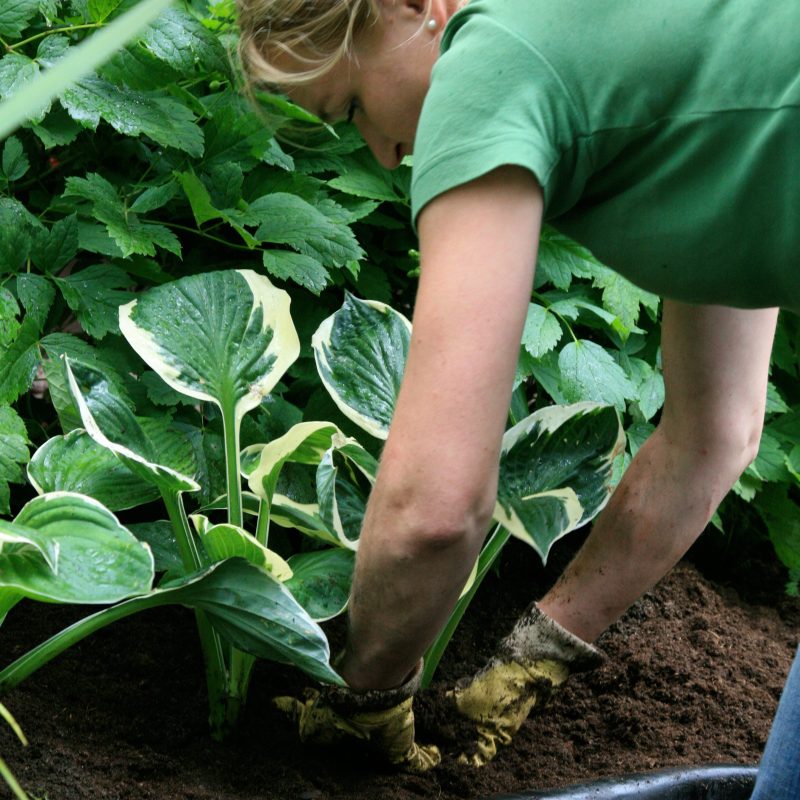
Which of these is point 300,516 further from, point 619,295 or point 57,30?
point 57,30

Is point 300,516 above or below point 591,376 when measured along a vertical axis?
below

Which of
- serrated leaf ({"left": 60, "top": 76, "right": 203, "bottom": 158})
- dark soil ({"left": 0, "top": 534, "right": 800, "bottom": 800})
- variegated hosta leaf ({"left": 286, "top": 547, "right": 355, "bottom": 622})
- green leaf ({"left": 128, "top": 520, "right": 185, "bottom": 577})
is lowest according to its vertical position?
dark soil ({"left": 0, "top": 534, "right": 800, "bottom": 800})

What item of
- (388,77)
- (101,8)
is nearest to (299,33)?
(388,77)

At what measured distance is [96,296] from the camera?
155cm

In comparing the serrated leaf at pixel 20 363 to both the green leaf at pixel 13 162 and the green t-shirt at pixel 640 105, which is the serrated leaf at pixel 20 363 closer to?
the green leaf at pixel 13 162

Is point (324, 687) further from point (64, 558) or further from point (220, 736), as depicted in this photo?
point (64, 558)

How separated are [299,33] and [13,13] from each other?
0.54 meters

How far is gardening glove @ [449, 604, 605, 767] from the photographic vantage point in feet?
5.19

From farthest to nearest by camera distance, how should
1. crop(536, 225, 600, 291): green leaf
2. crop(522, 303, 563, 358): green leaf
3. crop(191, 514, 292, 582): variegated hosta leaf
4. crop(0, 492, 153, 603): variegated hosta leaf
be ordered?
crop(536, 225, 600, 291): green leaf, crop(522, 303, 563, 358): green leaf, crop(191, 514, 292, 582): variegated hosta leaf, crop(0, 492, 153, 603): variegated hosta leaf

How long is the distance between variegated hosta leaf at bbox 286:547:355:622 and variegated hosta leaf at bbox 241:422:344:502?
104 mm

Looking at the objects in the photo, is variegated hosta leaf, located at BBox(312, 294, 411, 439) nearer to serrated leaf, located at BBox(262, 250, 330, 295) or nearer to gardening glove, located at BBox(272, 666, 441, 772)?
serrated leaf, located at BBox(262, 250, 330, 295)

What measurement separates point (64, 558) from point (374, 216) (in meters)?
0.93

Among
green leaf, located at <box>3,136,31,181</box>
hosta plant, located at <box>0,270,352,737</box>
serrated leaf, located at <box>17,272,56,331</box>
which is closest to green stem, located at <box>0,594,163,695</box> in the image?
hosta plant, located at <box>0,270,352,737</box>

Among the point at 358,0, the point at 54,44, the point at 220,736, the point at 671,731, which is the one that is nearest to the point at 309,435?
the point at 220,736
